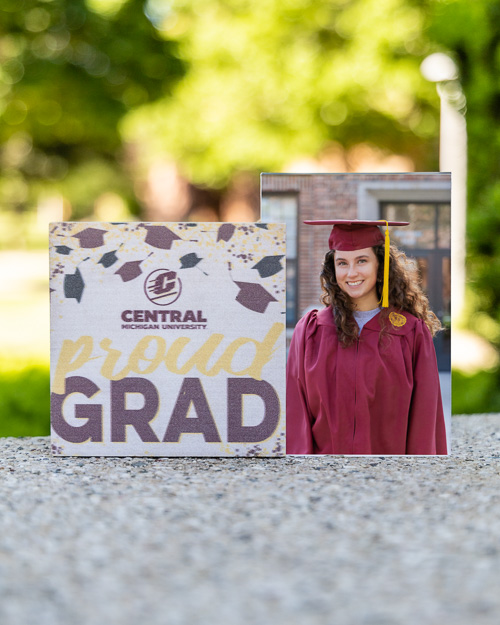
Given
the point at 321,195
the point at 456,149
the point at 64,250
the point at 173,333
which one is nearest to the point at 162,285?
the point at 173,333

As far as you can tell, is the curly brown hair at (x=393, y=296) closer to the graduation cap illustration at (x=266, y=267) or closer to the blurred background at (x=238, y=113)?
the graduation cap illustration at (x=266, y=267)

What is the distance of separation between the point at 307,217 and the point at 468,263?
113 inches

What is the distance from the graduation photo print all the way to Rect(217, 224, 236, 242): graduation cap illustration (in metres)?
0.33

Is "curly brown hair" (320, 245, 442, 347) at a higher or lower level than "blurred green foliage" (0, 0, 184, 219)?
lower

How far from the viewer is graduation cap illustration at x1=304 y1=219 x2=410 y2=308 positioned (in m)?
4.48

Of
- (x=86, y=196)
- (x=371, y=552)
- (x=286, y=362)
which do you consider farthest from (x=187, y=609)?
(x=86, y=196)

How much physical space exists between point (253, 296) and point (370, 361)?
2.37 ft

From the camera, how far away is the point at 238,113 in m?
18.0

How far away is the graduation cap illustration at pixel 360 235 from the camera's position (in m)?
4.48

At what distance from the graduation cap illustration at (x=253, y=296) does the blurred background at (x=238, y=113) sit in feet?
6.12

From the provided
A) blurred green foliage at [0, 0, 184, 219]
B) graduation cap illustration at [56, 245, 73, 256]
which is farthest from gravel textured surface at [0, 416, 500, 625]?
blurred green foliage at [0, 0, 184, 219]

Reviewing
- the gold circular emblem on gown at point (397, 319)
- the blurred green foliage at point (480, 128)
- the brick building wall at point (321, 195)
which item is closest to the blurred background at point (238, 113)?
the blurred green foliage at point (480, 128)

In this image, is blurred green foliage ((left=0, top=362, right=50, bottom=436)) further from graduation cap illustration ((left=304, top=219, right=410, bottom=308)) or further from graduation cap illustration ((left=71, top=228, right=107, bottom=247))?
graduation cap illustration ((left=304, top=219, right=410, bottom=308))

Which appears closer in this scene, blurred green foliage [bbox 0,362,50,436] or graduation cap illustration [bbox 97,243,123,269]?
graduation cap illustration [bbox 97,243,123,269]
